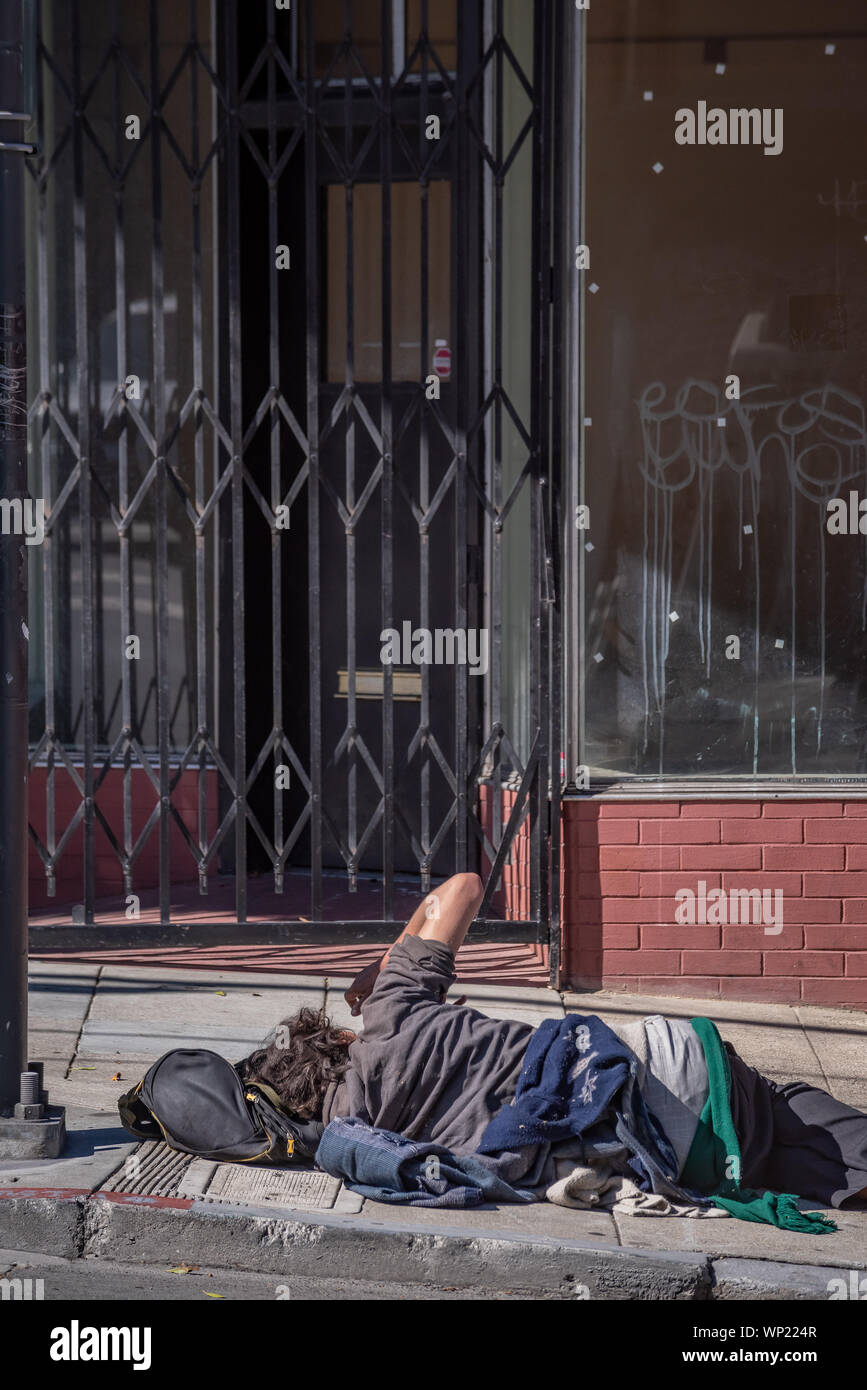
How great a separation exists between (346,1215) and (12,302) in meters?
2.77

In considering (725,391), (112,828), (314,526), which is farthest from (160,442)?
(725,391)

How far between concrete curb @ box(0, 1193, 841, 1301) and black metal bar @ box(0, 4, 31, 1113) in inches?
20.4

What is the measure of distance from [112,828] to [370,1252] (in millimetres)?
3902

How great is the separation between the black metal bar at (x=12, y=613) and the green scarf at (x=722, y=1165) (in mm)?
2011

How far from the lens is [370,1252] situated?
13.0 ft

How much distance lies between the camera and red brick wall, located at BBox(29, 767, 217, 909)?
7.44m

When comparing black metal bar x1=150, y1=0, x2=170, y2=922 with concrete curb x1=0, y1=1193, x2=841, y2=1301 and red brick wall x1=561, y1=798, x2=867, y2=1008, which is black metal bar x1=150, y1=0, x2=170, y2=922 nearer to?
red brick wall x1=561, y1=798, x2=867, y2=1008

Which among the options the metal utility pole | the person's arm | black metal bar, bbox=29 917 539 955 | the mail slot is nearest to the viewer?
the metal utility pole

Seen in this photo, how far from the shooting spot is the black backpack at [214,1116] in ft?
14.1

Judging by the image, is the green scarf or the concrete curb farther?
the green scarf

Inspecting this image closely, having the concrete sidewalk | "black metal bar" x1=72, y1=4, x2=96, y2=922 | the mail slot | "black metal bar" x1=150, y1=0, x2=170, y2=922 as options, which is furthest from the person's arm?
the mail slot

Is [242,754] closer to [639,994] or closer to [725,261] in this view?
[639,994]

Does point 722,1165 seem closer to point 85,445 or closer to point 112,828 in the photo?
point 85,445

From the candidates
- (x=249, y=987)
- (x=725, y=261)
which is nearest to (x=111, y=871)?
(x=249, y=987)
